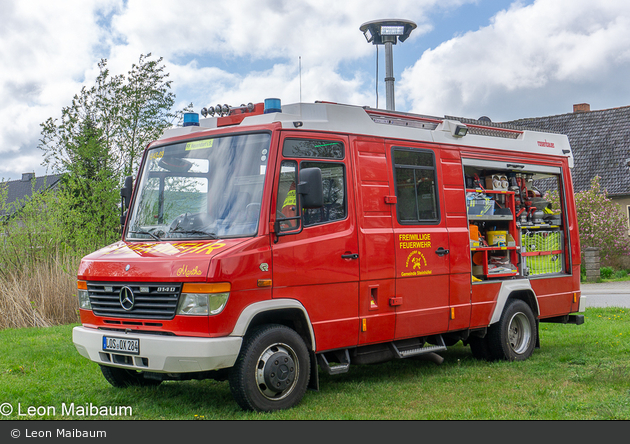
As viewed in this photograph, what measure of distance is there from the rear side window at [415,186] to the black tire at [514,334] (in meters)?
1.93

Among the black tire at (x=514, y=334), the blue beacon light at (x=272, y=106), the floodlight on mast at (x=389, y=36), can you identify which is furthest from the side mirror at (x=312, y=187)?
the floodlight on mast at (x=389, y=36)

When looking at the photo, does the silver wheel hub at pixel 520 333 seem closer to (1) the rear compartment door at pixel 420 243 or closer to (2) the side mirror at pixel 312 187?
(1) the rear compartment door at pixel 420 243

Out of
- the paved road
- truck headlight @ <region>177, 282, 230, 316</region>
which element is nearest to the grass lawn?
truck headlight @ <region>177, 282, 230, 316</region>

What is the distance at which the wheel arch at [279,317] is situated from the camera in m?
6.18

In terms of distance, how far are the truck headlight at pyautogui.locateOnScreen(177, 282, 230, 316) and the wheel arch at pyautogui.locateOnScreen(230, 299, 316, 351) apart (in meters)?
0.25

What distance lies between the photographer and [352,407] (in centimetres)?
669

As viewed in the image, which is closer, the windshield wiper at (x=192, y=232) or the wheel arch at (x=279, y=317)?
the wheel arch at (x=279, y=317)

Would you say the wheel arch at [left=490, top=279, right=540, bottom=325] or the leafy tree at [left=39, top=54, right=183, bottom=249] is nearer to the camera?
the wheel arch at [left=490, top=279, right=540, bottom=325]

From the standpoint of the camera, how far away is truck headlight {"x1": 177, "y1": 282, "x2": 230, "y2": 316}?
601 cm

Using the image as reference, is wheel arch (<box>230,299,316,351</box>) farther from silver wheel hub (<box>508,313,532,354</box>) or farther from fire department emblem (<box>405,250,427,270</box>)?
silver wheel hub (<box>508,313,532,354</box>)

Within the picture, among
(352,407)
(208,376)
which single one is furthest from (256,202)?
(352,407)

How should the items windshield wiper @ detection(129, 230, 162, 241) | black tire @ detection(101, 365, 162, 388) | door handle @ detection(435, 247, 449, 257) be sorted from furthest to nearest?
door handle @ detection(435, 247, 449, 257), black tire @ detection(101, 365, 162, 388), windshield wiper @ detection(129, 230, 162, 241)

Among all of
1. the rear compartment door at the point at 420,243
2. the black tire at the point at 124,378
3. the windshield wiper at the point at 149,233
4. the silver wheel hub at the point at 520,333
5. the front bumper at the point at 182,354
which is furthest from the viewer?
the silver wheel hub at the point at 520,333

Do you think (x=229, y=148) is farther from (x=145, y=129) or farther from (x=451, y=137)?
(x=145, y=129)
